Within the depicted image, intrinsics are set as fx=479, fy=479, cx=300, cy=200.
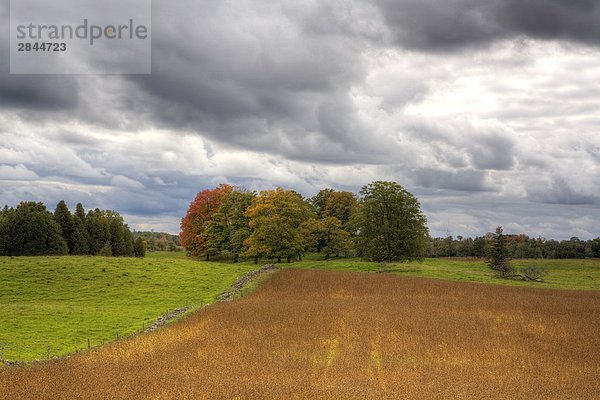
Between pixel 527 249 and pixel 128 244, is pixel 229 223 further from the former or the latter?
pixel 527 249

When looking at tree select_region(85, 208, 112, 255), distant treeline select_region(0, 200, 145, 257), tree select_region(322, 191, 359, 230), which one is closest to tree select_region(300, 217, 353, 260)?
tree select_region(322, 191, 359, 230)

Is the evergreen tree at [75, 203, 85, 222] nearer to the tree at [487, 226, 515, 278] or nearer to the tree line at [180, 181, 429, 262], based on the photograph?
the tree line at [180, 181, 429, 262]

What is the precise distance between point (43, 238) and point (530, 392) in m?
79.4

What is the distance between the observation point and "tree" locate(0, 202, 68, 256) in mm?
76750

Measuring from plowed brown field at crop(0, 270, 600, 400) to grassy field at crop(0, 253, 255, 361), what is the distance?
7250 millimetres

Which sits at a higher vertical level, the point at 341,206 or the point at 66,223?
the point at 341,206

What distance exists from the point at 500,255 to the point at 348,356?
47.3 m

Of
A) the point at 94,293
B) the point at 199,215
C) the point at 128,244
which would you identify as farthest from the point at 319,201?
the point at 94,293

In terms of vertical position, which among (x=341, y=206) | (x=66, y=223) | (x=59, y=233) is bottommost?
(x=59, y=233)

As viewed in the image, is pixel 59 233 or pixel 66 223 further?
pixel 66 223

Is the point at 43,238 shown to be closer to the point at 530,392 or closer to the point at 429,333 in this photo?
the point at 429,333

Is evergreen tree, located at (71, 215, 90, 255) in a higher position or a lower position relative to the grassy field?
higher

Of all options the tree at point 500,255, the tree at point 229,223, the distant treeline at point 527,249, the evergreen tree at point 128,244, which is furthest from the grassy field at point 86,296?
the distant treeline at point 527,249

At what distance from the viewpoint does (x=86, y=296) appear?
44.5m
